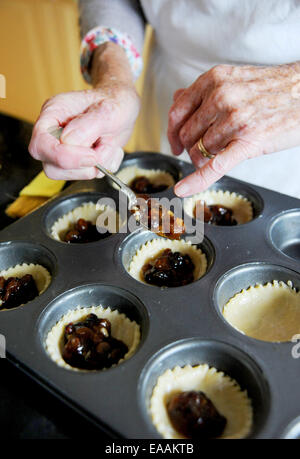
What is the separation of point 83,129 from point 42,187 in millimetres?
492

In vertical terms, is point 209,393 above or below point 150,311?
below

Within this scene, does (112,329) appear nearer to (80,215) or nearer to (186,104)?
(80,215)

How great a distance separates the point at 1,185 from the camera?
198 centimetres

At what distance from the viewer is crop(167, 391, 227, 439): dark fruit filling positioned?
1112mm

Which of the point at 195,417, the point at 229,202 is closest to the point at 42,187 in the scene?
the point at 229,202

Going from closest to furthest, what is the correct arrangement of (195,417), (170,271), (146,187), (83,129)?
1. (195,417)
2. (83,129)
3. (170,271)
4. (146,187)

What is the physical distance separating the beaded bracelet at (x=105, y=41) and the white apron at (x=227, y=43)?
152mm

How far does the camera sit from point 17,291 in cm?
150

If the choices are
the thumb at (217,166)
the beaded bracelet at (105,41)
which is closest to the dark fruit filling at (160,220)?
the thumb at (217,166)

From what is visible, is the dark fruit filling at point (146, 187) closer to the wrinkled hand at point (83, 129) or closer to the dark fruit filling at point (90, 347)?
the wrinkled hand at point (83, 129)

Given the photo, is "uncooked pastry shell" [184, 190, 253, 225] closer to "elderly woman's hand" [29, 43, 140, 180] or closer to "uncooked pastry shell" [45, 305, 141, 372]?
"elderly woman's hand" [29, 43, 140, 180]

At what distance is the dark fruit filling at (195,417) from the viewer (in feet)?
3.65

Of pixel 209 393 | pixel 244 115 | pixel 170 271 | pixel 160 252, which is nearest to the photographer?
pixel 209 393
